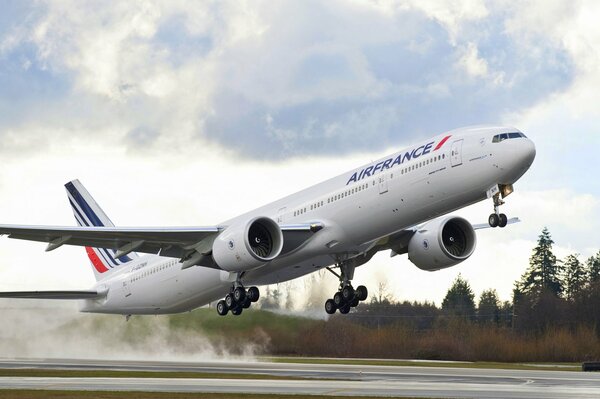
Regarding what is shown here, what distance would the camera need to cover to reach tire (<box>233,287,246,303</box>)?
3962cm

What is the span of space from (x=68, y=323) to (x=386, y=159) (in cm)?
2441

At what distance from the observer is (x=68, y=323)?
5197cm

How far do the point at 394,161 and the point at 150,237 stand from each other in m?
11.6

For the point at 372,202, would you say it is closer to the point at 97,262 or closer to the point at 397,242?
the point at 397,242

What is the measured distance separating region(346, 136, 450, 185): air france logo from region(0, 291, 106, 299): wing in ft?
65.5

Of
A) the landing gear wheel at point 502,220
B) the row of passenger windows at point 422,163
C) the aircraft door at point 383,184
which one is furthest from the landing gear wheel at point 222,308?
the landing gear wheel at point 502,220

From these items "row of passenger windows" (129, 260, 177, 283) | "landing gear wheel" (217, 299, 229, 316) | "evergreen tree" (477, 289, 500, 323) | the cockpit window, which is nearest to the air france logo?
the cockpit window

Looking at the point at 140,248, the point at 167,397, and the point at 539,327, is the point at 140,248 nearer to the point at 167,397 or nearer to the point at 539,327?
the point at 167,397

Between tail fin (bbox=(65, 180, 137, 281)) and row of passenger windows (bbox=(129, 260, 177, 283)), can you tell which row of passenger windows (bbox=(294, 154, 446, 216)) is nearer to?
row of passenger windows (bbox=(129, 260, 177, 283))

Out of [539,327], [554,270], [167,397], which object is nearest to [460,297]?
[554,270]

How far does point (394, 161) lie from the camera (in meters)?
34.8

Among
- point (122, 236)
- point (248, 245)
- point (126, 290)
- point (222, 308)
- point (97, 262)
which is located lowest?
point (222, 308)

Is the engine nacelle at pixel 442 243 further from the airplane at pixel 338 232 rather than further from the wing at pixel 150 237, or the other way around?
the wing at pixel 150 237

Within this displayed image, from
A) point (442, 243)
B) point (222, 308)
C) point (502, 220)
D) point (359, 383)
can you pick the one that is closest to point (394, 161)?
point (502, 220)
